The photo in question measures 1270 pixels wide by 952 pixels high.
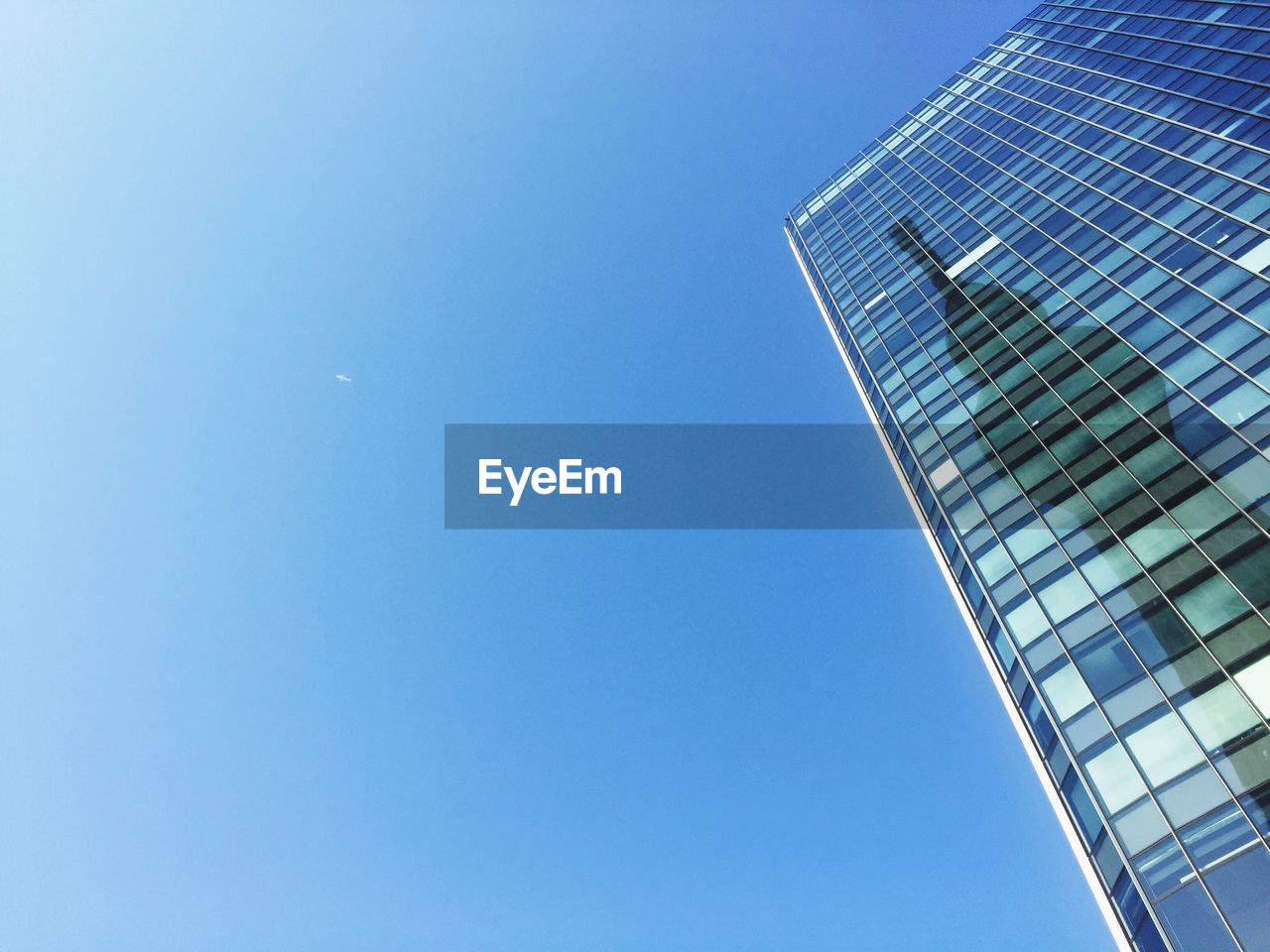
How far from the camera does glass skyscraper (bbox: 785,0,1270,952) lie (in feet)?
64.3

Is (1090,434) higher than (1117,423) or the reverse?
higher

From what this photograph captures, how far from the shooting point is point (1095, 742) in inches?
865

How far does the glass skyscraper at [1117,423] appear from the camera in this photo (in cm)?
1961

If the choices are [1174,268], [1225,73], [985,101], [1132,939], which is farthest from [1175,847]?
[985,101]

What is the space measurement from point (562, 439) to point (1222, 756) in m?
30.3

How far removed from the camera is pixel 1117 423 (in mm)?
27281

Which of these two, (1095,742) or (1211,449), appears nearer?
(1095,742)

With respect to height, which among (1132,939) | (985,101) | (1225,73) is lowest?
(1132,939)

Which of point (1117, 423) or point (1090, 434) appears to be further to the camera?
point (1090, 434)

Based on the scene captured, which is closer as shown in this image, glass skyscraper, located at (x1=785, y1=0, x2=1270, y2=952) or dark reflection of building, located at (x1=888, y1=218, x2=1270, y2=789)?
glass skyscraper, located at (x1=785, y1=0, x2=1270, y2=952)

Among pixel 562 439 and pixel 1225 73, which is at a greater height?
pixel 1225 73

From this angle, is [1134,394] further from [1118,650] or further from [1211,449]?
[1118,650]

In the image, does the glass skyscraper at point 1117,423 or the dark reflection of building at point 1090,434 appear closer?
the glass skyscraper at point 1117,423

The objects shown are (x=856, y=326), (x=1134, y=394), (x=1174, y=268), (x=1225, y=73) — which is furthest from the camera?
(x=856, y=326)
